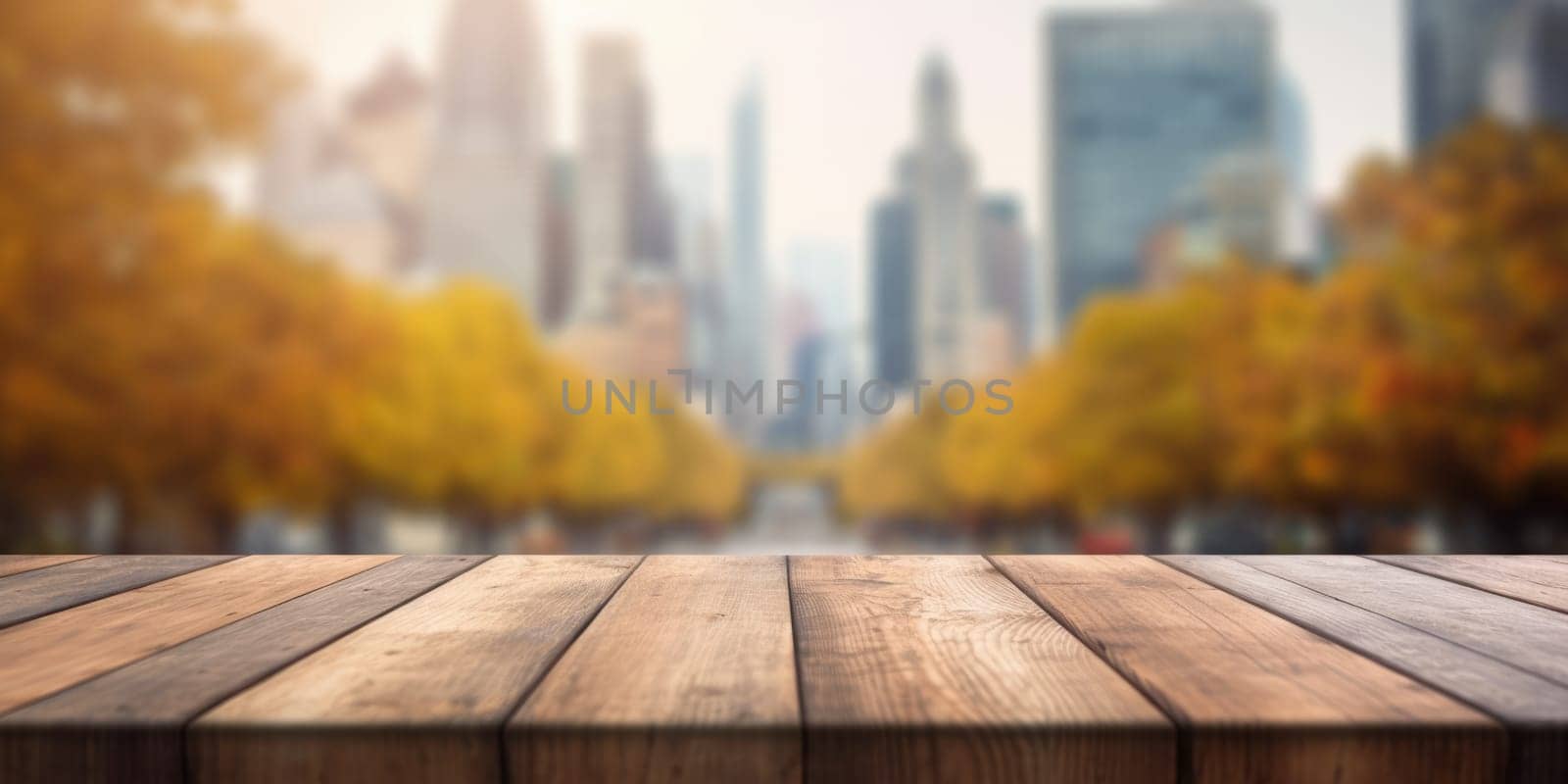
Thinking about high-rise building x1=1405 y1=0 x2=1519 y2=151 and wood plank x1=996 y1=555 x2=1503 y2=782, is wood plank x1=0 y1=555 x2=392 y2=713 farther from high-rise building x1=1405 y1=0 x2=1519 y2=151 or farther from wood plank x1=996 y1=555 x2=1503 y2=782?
high-rise building x1=1405 y1=0 x2=1519 y2=151

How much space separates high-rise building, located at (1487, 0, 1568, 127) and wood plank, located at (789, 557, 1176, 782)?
856 inches

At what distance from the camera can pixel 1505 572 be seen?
1939mm

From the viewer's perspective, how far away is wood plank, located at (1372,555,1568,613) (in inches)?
66.8

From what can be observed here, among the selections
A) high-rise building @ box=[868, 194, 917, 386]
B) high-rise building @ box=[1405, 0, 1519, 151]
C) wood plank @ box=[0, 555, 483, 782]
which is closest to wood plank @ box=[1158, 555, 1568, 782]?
wood plank @ box=[0, 555, 483, 782]

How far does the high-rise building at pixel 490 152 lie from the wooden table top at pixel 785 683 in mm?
37419

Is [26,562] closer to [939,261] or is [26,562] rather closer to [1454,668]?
[1454,668]

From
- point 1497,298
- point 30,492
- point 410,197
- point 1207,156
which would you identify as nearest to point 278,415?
point 30,492

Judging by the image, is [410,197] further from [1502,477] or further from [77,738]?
[77,738]

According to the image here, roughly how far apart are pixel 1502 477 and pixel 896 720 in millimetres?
16378

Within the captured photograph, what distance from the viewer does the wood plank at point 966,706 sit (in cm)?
95

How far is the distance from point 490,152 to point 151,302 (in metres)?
34.3

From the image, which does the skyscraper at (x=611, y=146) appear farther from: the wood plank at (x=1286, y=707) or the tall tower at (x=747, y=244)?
the wood plank at (x=1286, y=707)

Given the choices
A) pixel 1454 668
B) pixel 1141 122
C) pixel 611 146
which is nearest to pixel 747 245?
pixel 611 146

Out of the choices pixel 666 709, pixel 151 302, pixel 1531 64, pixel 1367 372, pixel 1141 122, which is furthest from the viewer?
pixel 1141 122
